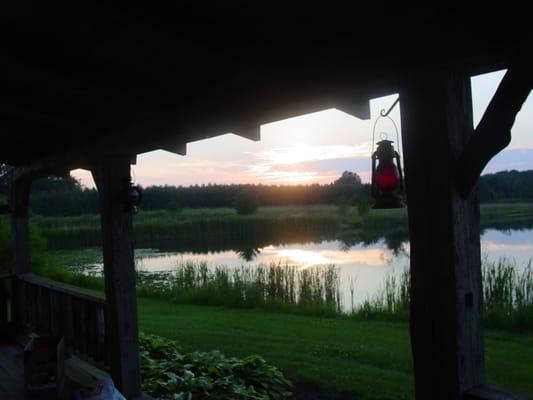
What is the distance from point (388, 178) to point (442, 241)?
36cm

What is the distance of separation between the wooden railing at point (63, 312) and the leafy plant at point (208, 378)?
0.44 meters

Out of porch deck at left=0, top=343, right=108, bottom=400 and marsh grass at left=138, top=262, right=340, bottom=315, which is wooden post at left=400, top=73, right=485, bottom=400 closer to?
porch deck at left=0, top=343, right=108, bottom=400

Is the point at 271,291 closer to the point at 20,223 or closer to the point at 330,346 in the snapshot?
the point at 330,346

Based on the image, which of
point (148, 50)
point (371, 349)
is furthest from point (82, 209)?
point (148, 50)

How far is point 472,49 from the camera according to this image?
5.06 feet

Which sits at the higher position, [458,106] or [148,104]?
[148,104]

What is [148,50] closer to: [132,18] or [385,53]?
[132,18]

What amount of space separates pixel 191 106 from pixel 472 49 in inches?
61.2

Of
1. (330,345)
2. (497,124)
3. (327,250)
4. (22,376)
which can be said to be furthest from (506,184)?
(497,124)

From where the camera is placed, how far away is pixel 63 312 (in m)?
4.27

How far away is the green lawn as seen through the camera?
13.1ft

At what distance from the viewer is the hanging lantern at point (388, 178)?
1.91 m

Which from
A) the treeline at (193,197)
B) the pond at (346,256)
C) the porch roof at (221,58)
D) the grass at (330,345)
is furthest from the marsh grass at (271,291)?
the treeline at (193,197)

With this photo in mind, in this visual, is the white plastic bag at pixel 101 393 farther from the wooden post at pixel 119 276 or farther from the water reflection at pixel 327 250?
the water reflection at pixel 327 250
